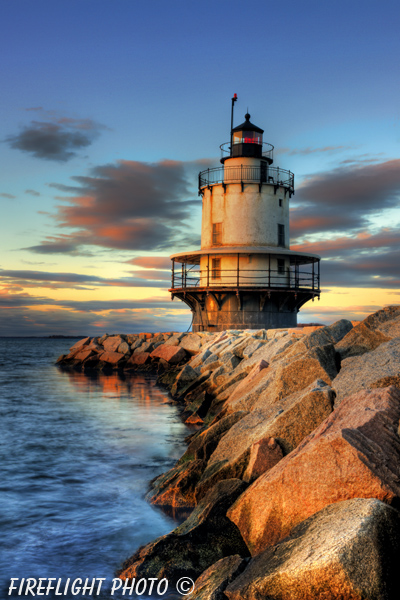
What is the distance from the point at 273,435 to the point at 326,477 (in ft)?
4.36

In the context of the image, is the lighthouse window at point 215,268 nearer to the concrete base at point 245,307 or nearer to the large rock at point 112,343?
the concrete base at point 245,307

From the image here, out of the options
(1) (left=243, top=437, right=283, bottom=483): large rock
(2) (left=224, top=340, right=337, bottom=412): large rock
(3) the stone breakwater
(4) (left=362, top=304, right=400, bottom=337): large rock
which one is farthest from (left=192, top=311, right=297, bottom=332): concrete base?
(1) (left=243, top=437, right=283, bottom=483): large rock

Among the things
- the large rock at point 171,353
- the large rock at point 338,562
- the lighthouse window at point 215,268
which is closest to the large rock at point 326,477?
the large rock at point 338,562

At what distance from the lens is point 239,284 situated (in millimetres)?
25969

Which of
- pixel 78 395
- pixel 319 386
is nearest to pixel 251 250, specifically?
pixel 78 395

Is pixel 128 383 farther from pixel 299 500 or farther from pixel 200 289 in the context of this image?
pixel 299 500

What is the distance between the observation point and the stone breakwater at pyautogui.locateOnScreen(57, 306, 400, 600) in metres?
3.29

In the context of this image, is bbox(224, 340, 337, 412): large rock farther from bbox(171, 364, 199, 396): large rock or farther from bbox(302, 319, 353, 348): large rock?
bbox(171, 364, 199, 396): large rock

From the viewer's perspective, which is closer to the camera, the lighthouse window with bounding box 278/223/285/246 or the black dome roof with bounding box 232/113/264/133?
the black dome roof with bounding box 232/113/264/133

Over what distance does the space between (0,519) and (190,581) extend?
3.00m

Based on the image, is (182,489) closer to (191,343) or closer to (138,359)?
(191,343)

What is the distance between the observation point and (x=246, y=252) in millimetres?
25422

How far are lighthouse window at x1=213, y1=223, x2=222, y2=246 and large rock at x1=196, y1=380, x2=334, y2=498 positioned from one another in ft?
68.9

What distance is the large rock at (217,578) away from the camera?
374 centimetres
